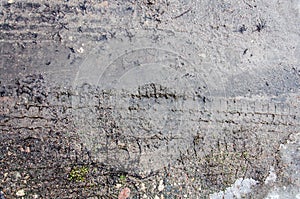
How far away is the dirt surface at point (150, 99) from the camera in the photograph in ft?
9.05

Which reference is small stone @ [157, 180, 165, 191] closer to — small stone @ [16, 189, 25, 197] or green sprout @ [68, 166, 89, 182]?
green sprout @ [68, 166, 89, 182]

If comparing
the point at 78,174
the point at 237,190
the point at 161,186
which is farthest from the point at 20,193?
the point at 237,190

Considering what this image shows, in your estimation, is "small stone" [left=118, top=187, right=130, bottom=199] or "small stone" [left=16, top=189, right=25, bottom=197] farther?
"small stone" [left=118, top=187, right=130, bottom=199]

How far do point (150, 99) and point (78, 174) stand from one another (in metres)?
0.83

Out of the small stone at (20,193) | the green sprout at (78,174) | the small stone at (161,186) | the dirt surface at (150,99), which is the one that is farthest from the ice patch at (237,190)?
the small stone at (20,193)

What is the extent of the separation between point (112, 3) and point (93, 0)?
0.51 feet

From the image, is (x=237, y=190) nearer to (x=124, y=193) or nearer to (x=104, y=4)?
(x=124, y=193)

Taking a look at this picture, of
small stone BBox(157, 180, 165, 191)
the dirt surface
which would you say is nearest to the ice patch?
the dirt surface

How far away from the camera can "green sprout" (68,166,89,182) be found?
2793 mm

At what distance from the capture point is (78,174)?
2.80 m

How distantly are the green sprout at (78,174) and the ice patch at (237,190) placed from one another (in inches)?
41.3

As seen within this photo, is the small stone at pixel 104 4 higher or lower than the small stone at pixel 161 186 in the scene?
higher

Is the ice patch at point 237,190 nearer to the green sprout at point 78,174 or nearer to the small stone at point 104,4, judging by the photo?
the green sprout at point 78,174

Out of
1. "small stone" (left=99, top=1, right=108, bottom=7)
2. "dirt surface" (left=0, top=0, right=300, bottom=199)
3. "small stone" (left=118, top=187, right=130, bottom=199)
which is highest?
"small stone" (left=99, top=1, right=108, bottom=7)
